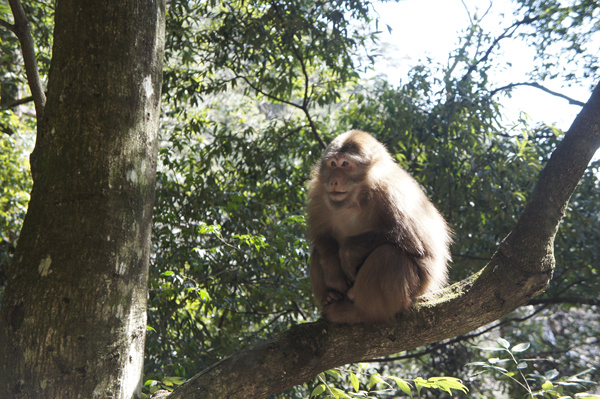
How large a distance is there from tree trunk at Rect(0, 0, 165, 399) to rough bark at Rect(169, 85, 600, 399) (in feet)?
2.40

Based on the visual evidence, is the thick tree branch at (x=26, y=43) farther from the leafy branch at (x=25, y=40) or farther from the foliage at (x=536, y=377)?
the foliage at (x=536, y=377)

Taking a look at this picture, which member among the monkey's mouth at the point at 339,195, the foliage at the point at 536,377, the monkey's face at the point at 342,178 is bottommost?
the foliage at the point at 536,377

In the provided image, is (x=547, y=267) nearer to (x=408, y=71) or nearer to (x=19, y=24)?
(x=19, y=24)

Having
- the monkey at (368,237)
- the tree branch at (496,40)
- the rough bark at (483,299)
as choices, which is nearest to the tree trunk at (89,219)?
the rough bark at (483,299)

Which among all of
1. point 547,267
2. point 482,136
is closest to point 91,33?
point 547,267

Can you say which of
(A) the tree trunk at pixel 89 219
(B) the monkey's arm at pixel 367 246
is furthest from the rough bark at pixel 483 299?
(A) the tree trunk at pixel 89 219

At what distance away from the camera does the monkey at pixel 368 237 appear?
123 inches

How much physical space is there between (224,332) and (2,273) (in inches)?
116

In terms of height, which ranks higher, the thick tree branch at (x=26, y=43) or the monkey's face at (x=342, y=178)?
the thick tree branch at (x=26, y=43)

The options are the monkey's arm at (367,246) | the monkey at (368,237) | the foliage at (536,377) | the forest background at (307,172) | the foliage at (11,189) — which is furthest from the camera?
the foliage at (11,189)

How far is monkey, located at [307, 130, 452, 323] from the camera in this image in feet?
10.3

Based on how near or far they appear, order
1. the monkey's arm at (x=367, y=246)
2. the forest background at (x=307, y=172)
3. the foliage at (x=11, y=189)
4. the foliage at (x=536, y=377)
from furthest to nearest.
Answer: the foliage at (x=11, y=189) → the forest background at (x=307, y=172) → the monkey's arm at (x=367, y=246) → the foliage at (x=536, y=377)

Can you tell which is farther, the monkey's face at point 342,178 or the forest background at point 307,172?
the forest background at point 307,172

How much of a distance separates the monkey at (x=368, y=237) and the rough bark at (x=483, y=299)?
0.15 meters
